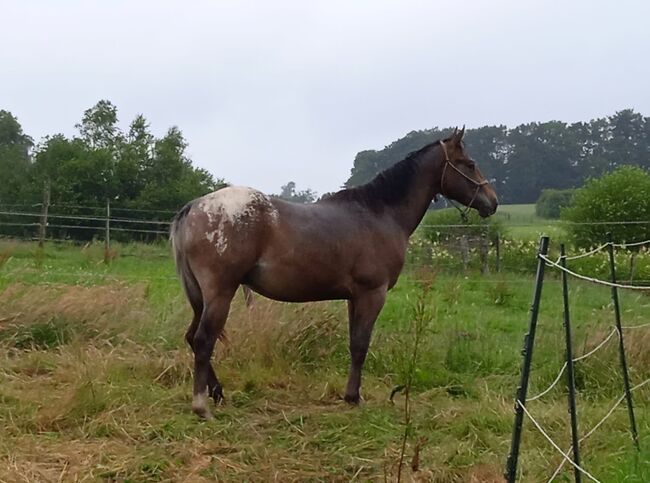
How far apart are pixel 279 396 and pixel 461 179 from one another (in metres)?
2.32

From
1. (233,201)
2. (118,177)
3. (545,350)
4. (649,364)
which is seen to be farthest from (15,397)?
(118,177)

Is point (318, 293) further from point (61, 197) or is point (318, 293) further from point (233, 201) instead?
point (61, 197)

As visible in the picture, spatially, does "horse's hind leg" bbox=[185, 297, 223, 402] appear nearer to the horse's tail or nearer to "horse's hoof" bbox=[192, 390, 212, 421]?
the horse's tail

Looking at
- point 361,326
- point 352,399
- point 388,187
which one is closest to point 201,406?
point 352,399

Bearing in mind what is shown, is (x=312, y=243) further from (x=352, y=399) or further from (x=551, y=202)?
(x=551, y=202)

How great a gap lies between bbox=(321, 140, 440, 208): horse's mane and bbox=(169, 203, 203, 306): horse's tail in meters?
1.15

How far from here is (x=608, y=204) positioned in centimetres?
1464

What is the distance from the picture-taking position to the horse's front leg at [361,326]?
469 cm

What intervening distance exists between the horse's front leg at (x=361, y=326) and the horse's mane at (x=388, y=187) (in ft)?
2.42

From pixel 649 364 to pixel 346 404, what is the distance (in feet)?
8.21

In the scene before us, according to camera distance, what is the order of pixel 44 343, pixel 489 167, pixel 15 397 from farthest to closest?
pixel 489 167
pixel 44 343
pixel 15 397

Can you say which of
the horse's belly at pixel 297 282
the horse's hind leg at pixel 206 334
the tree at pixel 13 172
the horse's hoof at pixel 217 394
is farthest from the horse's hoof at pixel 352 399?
the tree at pixel 13 172

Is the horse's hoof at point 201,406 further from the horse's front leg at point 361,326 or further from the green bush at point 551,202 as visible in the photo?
the green bush at point 551,202

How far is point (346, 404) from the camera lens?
4.66m
